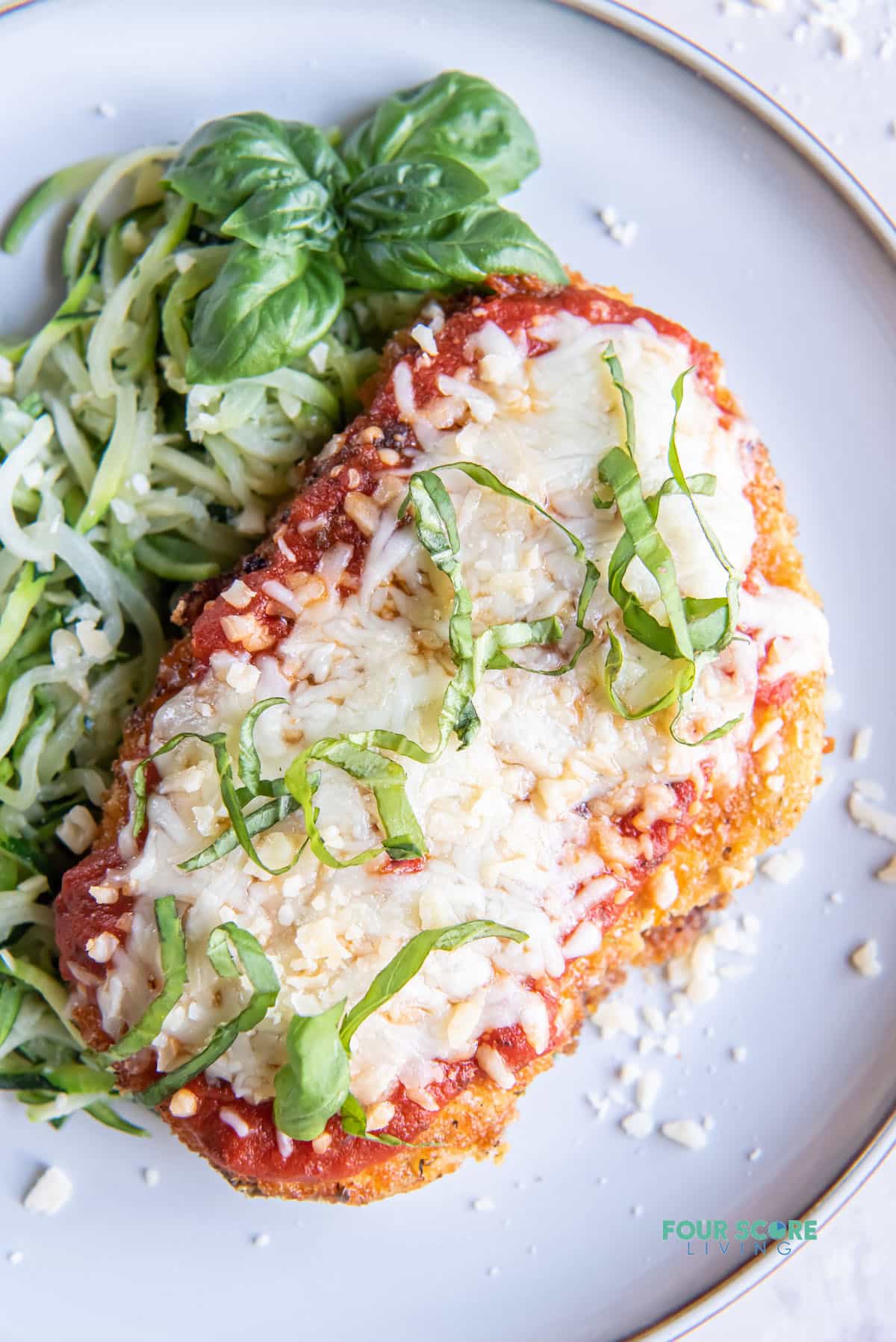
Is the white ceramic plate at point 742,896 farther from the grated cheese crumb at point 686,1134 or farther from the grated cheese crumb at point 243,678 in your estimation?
the grated cheese crumb at point 243,678

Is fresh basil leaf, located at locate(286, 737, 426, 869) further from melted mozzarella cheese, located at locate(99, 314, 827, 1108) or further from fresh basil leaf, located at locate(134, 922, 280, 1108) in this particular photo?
fresh basil leaf, located at locate(134, 922, 280, 1108)

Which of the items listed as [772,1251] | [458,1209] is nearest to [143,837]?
[458,1209]

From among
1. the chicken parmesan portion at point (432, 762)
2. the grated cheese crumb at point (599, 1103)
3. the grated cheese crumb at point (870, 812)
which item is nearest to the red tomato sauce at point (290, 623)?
the chicken parmesan portion at point (432, 762)

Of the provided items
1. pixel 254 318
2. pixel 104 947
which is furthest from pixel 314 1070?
pixel 254 318

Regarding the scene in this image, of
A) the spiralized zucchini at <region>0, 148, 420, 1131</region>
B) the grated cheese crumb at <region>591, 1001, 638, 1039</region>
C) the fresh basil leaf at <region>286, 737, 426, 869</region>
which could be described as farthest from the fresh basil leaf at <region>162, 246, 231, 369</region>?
the grated cheese crumb at <region>591, 1001, 638, 1039</region>

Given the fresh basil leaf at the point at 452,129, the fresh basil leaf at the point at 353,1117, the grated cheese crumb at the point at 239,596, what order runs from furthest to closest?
1. the fresh basil leaf at the point at 452,129
2. the grated cheese crumb at the point at 239,596
3. the fresh basil leaf at the point at 353,1117

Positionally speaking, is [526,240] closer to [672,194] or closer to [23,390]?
[672,194]
